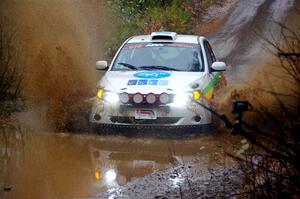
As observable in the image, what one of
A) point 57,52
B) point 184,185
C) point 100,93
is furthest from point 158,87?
point 57,52

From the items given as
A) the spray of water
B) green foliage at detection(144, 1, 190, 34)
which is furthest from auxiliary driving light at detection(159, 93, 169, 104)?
green foliage at detection(144, 1, 190, 34)

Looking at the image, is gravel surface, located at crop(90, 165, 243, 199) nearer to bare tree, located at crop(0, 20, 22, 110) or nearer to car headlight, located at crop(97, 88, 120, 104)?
car headlight, located at crop(97, 88, 120, 104)

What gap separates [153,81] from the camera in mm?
9781

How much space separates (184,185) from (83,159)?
214cm

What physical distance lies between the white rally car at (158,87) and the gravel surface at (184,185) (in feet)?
6.06

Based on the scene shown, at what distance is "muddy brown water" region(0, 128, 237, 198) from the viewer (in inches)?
280

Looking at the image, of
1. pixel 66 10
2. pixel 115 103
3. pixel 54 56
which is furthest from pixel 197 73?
pixel 66 10

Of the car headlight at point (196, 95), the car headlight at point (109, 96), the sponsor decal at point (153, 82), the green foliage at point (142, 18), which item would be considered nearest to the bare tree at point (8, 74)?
the car headlight at point (109, 96)

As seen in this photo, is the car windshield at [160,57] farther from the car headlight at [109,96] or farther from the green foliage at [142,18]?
the green foliage at [142,18]

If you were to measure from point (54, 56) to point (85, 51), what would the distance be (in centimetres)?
369

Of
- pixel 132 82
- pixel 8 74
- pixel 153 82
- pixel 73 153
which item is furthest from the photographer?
pixel 8 74

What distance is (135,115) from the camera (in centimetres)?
950

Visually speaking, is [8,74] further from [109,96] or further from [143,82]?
[143,82]

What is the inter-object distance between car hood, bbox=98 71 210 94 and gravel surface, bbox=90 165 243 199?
2114 millimetres
